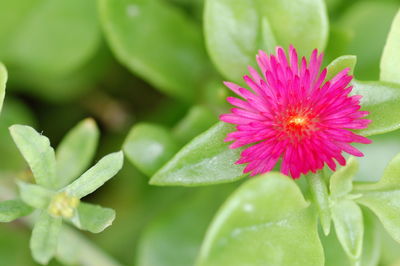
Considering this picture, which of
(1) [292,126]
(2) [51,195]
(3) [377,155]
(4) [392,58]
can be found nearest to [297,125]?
(1) [292,126]

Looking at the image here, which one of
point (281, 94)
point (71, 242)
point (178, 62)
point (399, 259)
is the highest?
point (281, 94)

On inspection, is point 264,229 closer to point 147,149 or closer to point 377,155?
point 147,149

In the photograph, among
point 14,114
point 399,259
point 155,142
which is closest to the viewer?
point 155,142

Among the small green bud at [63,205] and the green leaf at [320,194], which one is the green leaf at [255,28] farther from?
the small green bud at [63,205]

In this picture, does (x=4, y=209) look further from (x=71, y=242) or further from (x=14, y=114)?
(x=14, y=114)

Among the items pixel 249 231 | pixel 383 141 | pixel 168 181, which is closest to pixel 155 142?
pixel 168 181

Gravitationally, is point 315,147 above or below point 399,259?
above
